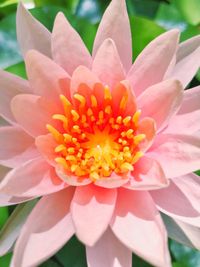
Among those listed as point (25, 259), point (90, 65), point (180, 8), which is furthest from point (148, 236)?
point (180, 8)

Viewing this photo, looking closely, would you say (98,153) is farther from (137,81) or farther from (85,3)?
(85,3)

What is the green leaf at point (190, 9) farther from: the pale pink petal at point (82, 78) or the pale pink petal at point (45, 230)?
Answer: the pale pink petal at point (45, 230)

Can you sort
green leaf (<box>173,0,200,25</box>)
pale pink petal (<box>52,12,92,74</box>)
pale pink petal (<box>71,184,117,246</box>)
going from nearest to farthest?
1. pale pink petal (<box>71,184,117,246</box>)
2. pale pink petal (<box>52,12,92,74</box>)
3. green leaf (<box>173,0,200,25</box>)

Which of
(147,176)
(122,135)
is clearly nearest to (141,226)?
(147,176)

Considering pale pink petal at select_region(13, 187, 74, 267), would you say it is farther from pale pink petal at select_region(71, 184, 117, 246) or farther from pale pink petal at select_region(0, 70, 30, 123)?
pale pink petal at select_region(0, 70, 30, 123)

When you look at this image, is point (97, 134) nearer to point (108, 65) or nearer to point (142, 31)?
point (108, 65)

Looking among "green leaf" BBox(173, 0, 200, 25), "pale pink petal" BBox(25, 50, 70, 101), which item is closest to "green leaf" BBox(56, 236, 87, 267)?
"pale pink petal" BBox(25, 50, 70, 101)
